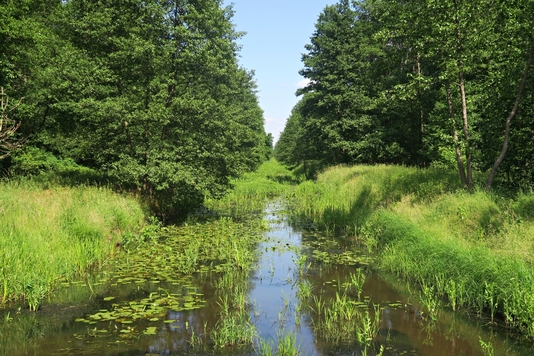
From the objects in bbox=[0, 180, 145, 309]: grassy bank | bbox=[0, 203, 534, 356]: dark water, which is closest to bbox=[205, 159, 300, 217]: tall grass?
bbox=[0, 180, 145, 309]: grassy bank

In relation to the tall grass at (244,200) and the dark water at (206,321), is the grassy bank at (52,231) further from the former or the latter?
the tall grass at (244,200)

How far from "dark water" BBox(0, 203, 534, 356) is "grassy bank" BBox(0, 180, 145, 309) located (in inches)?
21.3

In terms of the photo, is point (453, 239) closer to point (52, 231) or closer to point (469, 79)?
point (52, 231)

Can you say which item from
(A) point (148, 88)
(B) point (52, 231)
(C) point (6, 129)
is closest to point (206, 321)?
(B) point (52, 231)

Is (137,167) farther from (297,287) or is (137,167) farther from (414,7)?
(414,7)

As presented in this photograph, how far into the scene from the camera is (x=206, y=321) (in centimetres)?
697

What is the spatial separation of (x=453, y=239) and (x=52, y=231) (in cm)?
1042

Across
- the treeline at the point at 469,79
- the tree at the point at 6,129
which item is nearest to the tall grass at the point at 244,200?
the tree at the point at 6,129

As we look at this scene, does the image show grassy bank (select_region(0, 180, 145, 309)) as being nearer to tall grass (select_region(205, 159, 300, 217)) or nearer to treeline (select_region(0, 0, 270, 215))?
treeline (select_region(0, 0, 270, 215))

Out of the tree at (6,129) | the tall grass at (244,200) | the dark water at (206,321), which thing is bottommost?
the dark water at (206,321)

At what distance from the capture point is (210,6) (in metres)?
16.6

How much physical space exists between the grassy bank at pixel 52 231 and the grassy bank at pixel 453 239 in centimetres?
820

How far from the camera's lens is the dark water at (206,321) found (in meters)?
5.95

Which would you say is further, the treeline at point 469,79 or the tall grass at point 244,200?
the tall grass at point 244,200
